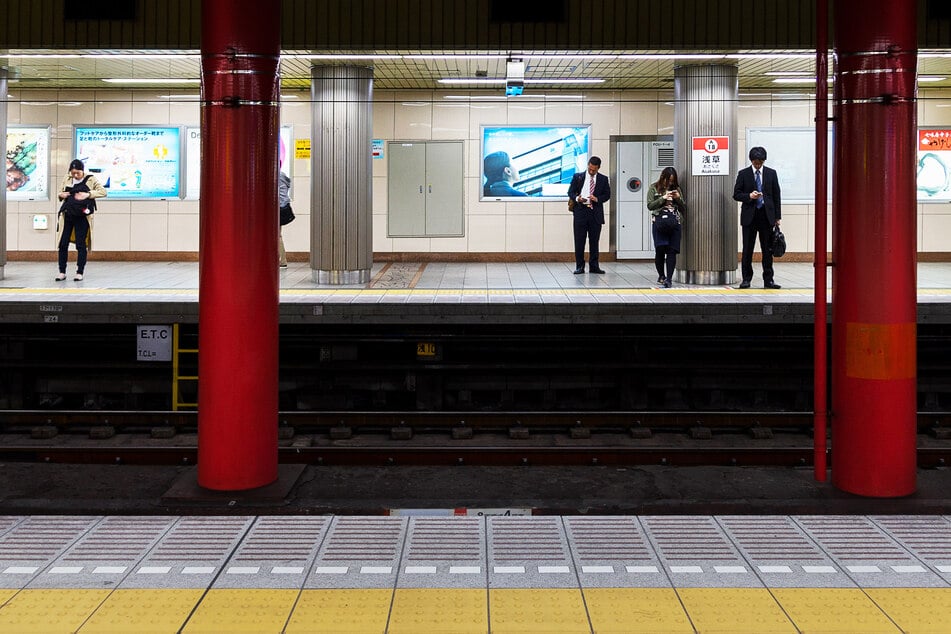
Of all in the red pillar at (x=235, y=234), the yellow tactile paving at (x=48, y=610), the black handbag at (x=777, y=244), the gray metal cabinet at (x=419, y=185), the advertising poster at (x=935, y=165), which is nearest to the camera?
the yellow tactile paving at (x=48, y=610)

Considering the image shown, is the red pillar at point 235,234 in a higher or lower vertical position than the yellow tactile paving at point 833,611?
higher

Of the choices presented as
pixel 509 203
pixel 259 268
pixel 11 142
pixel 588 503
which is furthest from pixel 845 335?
pixel 11 142

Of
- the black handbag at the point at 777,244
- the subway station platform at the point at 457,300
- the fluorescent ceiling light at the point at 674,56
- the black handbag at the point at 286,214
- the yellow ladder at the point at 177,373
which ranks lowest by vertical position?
the yellow ladder at the point at 177,373

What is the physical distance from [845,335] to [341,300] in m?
5.27

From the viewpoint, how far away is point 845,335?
6.11 m

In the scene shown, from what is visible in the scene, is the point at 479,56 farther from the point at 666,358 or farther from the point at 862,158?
the point at 862,158

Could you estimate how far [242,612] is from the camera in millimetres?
4285

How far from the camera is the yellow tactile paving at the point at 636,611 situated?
162 inches

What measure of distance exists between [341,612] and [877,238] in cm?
398

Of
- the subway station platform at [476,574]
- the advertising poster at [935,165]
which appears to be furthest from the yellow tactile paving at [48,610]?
the advertising poster at [935,165]

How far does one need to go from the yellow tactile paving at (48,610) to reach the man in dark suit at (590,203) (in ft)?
30.8

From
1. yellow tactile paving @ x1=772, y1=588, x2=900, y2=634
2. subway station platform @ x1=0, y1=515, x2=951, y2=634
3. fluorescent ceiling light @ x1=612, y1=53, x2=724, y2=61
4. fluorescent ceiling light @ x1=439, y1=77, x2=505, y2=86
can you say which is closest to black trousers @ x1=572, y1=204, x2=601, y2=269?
fluorescent ceiling light @ x1=612, y1=53, x2=724, y2=61

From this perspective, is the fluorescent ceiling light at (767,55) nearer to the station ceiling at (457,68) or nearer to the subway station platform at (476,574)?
the station ceiling at (457,68)

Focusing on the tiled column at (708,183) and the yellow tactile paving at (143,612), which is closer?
the yellow tactile paving at (143,612)
